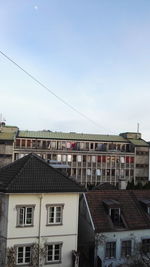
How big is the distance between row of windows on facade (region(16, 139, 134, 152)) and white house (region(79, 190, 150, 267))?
180 ft

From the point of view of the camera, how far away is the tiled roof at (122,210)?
96.9 ft

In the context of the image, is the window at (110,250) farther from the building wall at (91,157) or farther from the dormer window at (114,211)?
the building wall at (91,157)

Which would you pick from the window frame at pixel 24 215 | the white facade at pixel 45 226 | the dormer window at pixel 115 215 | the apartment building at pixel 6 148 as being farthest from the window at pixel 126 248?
the apartment building at pixel 6 148

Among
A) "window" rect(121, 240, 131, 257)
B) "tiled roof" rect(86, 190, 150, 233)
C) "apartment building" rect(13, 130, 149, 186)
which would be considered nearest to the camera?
"tiled roof" rect(86, 190, 150, 233)

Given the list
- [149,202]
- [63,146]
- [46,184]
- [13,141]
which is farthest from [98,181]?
[46,184]

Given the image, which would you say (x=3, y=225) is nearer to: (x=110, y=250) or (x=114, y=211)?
(x=110, y=250)

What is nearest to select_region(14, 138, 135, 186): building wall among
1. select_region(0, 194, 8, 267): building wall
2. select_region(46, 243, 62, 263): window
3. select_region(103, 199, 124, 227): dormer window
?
select_region(103, 199, 124, 227): dormer window

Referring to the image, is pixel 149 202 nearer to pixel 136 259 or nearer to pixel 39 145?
pixel 136 259

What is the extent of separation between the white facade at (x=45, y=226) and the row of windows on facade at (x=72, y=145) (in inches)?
2267

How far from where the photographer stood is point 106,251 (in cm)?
2916

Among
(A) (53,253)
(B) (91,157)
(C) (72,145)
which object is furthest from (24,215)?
(B) (91,157)

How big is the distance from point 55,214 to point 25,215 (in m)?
2.41

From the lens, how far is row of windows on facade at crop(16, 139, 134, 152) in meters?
85.8

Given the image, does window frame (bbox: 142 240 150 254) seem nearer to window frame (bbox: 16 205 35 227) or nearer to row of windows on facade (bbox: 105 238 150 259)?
row of windows on facade (bbox: 105 238 150 259)
